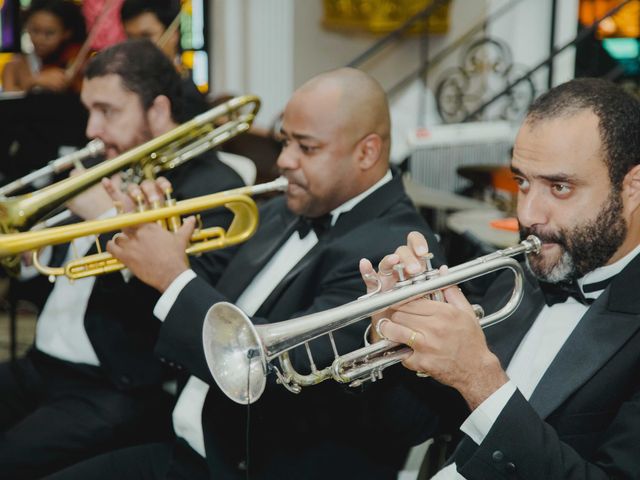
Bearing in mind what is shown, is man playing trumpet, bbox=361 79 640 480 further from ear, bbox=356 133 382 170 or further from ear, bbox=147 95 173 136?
ear, bbox=147 95 173 136

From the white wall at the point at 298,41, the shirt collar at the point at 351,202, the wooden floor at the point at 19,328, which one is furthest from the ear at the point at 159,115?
the white wall at the point at 298,41

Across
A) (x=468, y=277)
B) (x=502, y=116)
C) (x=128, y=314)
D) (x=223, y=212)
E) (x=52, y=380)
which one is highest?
(x=468, y=277)

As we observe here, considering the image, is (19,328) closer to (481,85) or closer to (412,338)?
(412,338)

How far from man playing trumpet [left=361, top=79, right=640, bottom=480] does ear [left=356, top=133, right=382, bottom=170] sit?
620mm

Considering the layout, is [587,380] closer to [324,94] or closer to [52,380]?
[324,94]

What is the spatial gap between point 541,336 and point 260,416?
75cm

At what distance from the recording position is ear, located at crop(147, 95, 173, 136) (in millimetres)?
3031

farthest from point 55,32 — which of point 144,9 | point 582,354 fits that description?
point 582,354

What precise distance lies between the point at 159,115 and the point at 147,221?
89 centimetres

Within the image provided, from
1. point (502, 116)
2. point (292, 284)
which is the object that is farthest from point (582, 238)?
point (502, 116)

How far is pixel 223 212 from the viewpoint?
9.23 feet

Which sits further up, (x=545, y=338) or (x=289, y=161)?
(x=289, y=161)

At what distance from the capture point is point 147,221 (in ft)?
7.43

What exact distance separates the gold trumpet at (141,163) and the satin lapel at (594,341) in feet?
4.41
